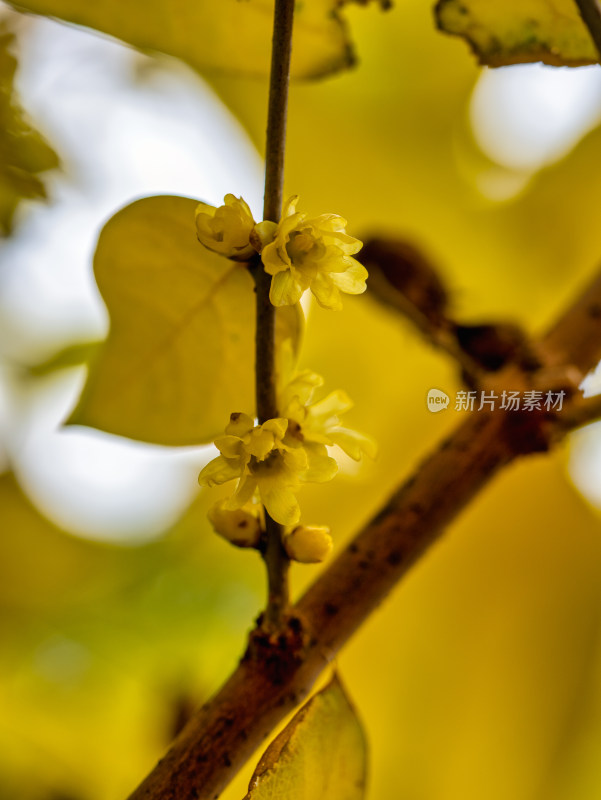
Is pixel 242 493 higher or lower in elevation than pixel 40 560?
higher

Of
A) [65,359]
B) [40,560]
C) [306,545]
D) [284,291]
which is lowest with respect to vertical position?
[40,560]

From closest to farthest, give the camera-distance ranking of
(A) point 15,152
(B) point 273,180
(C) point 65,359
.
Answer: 1. (B) point 273,180
2. (A) point 15,152
3. (C) point 65,359

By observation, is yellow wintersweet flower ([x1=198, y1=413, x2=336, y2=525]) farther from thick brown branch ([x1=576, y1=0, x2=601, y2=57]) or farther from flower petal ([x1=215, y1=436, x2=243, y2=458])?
thick brown branch ([x1=576, y1=0, x2=601, y2=57])

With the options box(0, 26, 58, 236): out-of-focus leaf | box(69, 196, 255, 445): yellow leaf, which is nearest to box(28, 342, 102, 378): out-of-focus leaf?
box(0, 26, 58, 236): out-of-focus leaf

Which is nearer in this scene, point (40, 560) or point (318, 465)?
point (318, 465)

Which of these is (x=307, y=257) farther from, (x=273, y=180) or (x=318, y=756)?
(x=318, y=756)

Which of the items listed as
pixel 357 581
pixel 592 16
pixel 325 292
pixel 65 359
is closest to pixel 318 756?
pixel 357 581
